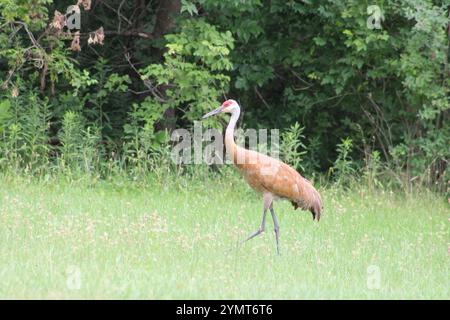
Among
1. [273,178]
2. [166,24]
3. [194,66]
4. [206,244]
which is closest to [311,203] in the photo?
[273,178]

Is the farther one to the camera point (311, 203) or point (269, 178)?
point (311, 203)

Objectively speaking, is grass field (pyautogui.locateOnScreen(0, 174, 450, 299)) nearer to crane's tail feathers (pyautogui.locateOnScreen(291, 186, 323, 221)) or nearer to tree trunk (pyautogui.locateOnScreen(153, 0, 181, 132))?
crane's tail feathers (pyautogui.locateOnScreen(291, 186, 323, 221))

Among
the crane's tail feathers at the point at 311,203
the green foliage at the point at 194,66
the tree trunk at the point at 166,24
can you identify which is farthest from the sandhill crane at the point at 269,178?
the tree trunk at the point at 166,24

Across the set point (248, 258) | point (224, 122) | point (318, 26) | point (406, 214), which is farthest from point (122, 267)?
point (318, 26)

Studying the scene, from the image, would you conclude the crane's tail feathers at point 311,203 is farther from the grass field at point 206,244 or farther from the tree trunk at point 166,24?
the tree trunk at point 166,24

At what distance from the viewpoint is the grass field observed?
25.5 feet

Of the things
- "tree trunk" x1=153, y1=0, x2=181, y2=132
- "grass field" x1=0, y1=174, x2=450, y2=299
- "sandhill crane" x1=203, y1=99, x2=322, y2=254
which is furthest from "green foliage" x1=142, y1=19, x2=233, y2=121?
"sandhill crane" x1=203, y1=99, x2=322, y2=254

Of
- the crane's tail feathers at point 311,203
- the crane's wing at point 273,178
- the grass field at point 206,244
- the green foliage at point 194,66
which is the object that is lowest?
the grass field at point 206,244

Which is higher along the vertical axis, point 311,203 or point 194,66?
point 194,66

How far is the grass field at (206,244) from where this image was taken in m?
7.76

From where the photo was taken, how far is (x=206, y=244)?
9633 millimetres

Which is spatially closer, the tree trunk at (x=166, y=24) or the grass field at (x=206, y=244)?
the grass field at (x=206, y=244)

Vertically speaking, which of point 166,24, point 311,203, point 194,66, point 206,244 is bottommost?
point 206,244

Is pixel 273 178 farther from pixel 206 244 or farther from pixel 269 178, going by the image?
pixel 206 244
